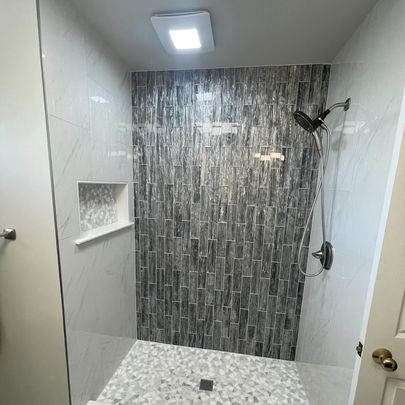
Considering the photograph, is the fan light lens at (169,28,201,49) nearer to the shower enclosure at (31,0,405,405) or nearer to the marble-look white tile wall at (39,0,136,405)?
the shower enclosure at (31,0,405,405)

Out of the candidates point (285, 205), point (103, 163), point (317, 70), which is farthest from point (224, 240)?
point (317, 70)

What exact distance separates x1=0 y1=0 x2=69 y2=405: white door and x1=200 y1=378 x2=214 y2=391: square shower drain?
36.8 inches

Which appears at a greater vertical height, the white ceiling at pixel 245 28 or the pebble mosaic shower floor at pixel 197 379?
the white ceiling at pixel 245 28

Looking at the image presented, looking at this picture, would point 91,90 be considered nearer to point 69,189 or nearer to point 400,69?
point 69,189

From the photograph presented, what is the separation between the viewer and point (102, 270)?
1464mm

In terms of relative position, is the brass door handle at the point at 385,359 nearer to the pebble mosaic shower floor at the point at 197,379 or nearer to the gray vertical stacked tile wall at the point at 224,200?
the gray vertical stacked tile wall at the point at 224,200

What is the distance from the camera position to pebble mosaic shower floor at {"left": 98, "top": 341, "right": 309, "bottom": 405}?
149 cm

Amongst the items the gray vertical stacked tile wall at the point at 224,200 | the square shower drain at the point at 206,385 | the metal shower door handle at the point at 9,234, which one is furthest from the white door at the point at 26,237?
the square shower drain at the point at 206,385

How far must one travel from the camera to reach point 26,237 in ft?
3.60

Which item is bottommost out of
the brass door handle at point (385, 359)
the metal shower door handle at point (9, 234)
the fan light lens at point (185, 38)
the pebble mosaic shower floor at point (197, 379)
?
the pebble mosaic shower floor at point (197, 379)

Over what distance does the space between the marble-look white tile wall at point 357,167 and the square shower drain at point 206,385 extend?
0.80 meters

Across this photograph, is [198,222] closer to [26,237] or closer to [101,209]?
[101,209]

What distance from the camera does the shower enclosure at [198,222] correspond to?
121cm

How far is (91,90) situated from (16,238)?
982 millimetres
